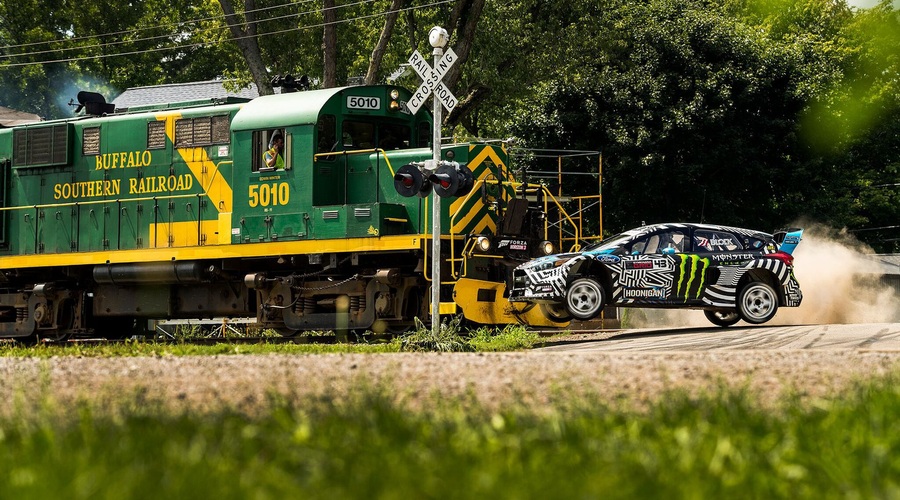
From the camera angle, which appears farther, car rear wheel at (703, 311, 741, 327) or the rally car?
car rear wheel at (703, 311, 741, 327)

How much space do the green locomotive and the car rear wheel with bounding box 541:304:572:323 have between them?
180mm

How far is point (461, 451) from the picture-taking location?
4473mm

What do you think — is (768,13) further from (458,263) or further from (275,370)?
(275,370)

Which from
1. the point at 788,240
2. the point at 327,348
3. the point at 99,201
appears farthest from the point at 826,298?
the point at 99,201

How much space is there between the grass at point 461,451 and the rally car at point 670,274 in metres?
9.87

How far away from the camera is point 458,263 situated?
16016 mm

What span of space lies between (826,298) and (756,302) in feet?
24.3

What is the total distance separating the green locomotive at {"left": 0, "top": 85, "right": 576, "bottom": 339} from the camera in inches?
633

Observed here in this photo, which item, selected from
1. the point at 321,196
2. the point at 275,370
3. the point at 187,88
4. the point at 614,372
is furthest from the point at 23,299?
the point at 187,88

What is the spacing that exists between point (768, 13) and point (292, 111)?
126 ft

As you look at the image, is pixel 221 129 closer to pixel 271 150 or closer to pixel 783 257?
pixel 271 150

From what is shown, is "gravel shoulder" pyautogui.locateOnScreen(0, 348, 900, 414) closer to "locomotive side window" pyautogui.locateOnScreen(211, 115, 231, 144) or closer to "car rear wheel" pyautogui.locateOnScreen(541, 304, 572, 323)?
"car rear wheel" pyautogui.locateOnScreen(541, 304, 572, 323)

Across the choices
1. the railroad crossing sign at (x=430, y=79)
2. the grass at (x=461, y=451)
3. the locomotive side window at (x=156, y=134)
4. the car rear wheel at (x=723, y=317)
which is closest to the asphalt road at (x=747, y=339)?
the car rear wheel at (x=723, y=317)

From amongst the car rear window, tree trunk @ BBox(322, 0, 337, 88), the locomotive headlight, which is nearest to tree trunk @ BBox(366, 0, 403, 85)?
tree trunk @ BBox(322, 0, 337, 88)
